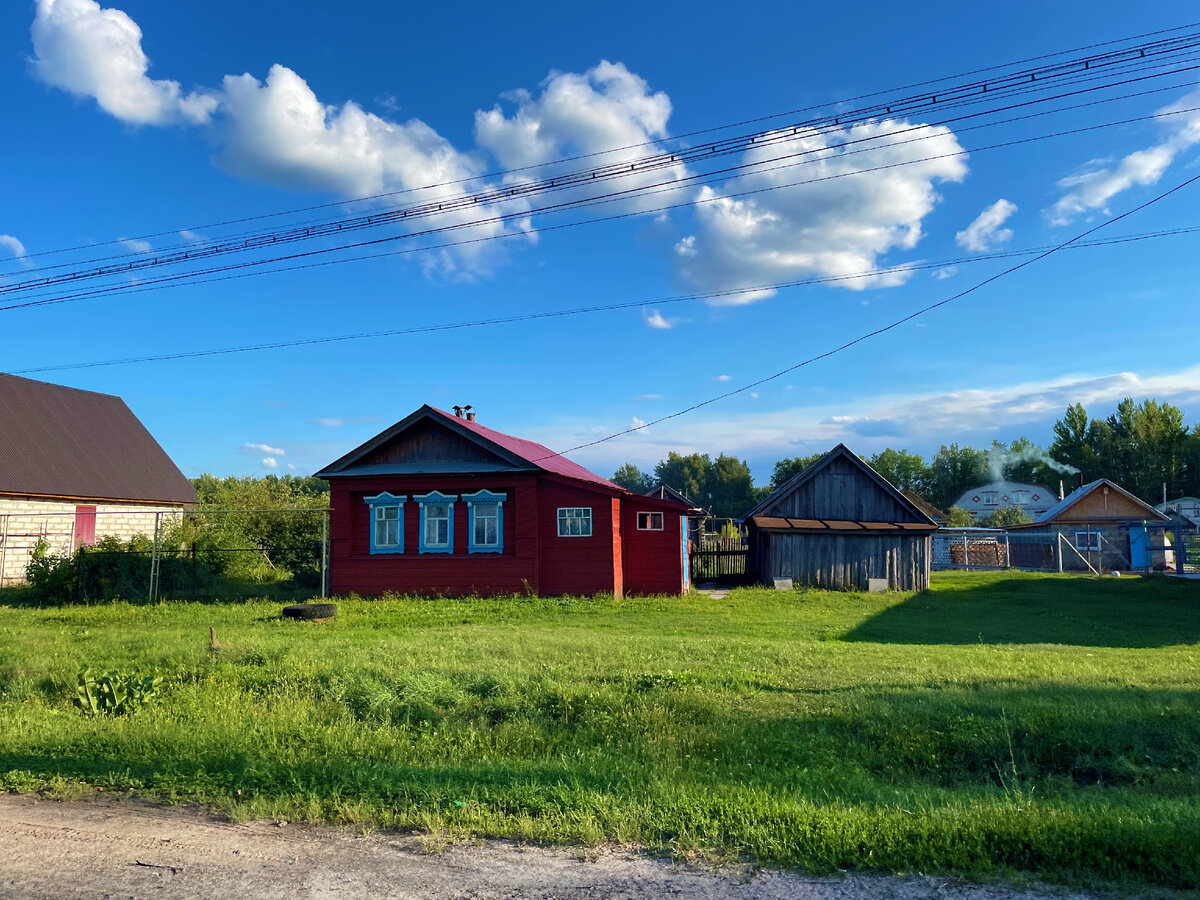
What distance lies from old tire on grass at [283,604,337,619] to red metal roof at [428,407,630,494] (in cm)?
678

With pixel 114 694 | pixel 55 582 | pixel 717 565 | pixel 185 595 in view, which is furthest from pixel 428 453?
pixel 114 694

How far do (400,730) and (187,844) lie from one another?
2.91 meters

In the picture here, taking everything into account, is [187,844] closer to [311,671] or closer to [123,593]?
[311,671]

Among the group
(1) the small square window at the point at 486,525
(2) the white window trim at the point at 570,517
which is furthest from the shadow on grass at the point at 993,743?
(1) the small square window at the point at 486,525

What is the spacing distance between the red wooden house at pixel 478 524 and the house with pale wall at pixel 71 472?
9.93 metres

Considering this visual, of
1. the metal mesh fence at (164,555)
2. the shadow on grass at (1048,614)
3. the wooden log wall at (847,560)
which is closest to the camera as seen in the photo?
the shadow on grass at (1048,614)

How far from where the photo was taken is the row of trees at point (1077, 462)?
70250 mm

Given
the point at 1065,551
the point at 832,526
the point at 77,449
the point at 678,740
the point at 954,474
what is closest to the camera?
the point at 678,740

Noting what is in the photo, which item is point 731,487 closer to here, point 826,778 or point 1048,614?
point 1048,614

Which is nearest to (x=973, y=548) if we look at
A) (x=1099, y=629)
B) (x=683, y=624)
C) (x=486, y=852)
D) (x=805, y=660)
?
(x=1099, y=629)

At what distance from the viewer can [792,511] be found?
94.2 feet

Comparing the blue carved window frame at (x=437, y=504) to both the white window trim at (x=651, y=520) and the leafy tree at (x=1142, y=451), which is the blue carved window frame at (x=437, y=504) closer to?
the white window trim at (x=651, y=520)

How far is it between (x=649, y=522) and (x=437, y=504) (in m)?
6.42

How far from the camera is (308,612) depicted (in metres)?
16.9
